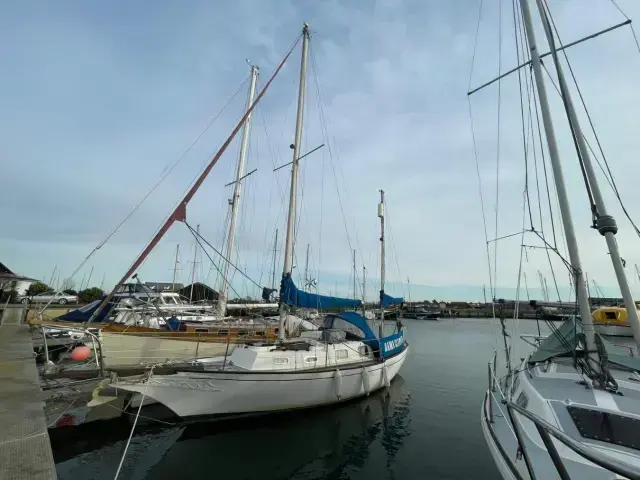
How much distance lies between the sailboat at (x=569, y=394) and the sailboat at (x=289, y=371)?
5.84 metres

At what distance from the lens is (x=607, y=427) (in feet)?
14.0

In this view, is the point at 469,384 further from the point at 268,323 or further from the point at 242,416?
the point at 242,416

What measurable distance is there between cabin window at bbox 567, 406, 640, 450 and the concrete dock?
7.00 metres

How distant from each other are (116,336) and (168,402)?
572 centimetres

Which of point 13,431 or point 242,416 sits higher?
point 13,431

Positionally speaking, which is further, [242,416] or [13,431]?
[242,416]

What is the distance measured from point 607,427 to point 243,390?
8.34m

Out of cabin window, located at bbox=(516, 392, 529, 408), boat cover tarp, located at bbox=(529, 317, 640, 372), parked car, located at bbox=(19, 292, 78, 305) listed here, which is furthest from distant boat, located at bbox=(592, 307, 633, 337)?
parked car, located at bbox=(19, 292, 78, 305)

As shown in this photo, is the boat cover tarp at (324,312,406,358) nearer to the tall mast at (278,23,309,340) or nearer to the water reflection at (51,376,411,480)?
the tall mast at (278,23,309,340)

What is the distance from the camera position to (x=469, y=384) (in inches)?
648

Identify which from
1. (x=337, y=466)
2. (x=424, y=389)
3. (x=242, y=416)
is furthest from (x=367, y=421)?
(x=424, y=389)

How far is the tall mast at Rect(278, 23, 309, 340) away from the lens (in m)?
12.9

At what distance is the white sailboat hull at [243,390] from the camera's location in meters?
9.31

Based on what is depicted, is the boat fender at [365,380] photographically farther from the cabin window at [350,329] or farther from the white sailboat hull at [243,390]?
the cabin window at [350,329]
